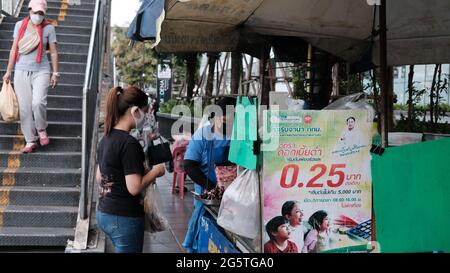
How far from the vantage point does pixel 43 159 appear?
6.71m

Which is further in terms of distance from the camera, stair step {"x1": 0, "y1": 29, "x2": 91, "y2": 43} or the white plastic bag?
stair step {"x1": 0, "y1": 29, "x2": 91, "y2": 43}

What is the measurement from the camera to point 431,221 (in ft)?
11.7

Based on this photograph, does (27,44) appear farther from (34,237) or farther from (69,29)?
(69,29)

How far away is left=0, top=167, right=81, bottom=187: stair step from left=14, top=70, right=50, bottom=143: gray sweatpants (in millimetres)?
524

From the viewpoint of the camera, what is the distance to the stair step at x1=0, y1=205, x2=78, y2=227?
588cm

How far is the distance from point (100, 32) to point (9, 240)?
330 cm

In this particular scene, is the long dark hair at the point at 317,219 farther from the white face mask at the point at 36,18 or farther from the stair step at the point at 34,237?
the white face mask at the point at 36,18

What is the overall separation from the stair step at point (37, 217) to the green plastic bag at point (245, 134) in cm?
275

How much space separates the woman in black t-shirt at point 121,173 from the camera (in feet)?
11.8

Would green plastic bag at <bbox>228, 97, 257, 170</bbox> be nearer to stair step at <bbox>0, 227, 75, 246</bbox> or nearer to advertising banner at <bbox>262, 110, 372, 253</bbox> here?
advertising banner at <bbox>262, 110, 372, 253</bbox>

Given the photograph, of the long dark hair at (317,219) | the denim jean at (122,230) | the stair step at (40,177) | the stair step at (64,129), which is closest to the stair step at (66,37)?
the stair step at (64,129)

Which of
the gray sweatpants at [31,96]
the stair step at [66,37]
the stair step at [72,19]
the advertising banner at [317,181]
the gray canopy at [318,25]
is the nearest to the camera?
the advertising banner at [317,181]

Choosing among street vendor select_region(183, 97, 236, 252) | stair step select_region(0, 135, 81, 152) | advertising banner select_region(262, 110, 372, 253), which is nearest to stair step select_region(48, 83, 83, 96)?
stair step select_region(0, 135, 81, 152)

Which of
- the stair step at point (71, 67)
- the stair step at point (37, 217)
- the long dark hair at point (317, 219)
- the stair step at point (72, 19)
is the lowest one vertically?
the stair step at point (37, 217)
